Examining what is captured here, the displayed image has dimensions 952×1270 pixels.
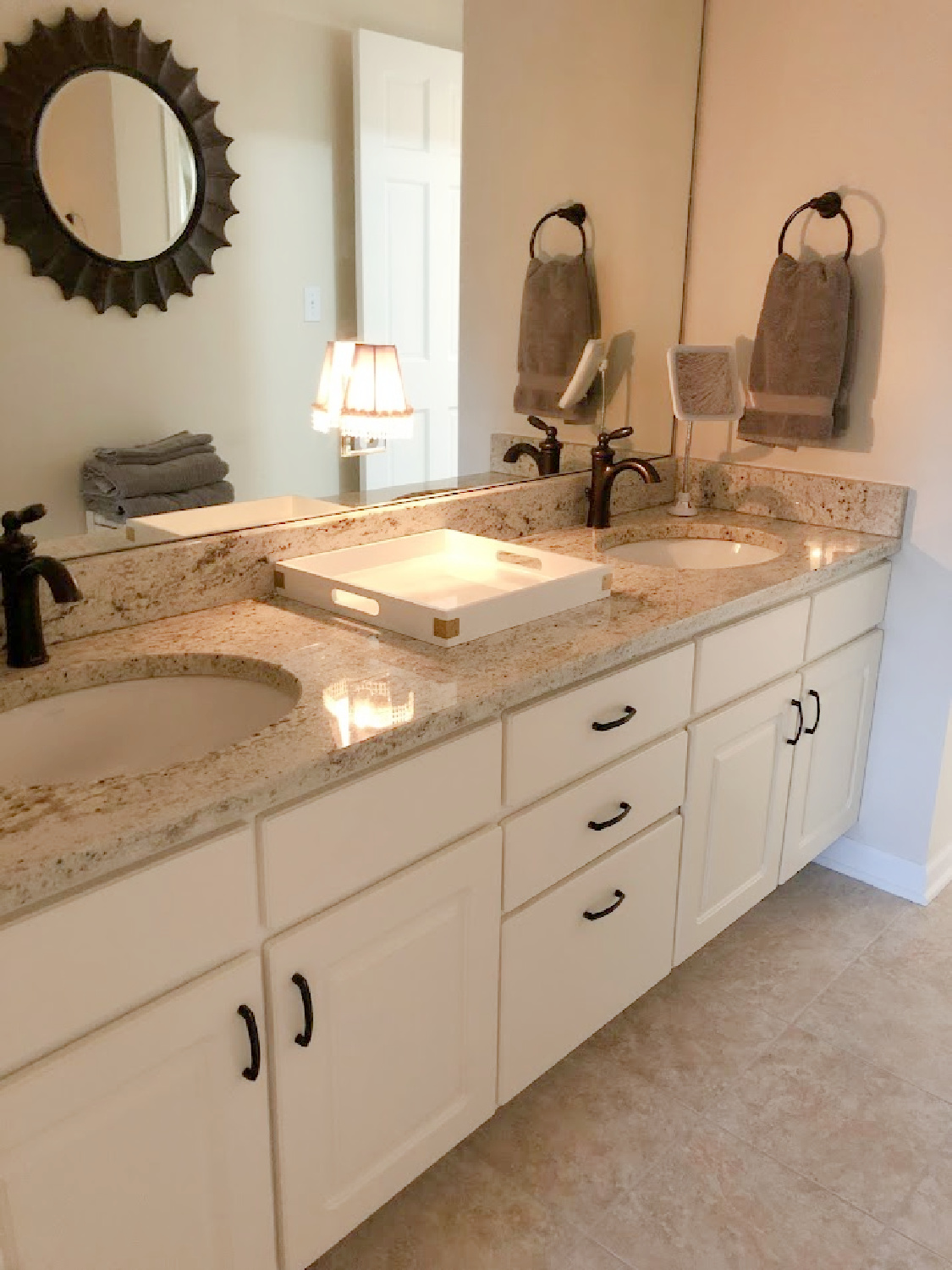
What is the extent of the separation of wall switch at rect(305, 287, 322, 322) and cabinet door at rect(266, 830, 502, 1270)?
835mm

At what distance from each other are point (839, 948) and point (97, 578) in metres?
1.75

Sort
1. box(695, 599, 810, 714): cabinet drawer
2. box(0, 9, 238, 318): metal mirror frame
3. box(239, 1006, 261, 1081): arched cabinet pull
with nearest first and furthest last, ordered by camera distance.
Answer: box(239, 1006, 261, 1081): arched cabinet pull
box(0, 9, 238, 318): metal mirror frame
box(695, 599, 810, 714): cabinet drawer

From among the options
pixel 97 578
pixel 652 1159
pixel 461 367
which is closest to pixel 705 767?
pixel 652 1159

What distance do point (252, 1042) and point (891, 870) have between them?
1831mm

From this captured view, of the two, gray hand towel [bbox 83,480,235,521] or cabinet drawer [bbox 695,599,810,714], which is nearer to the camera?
gray hand towel [bbox 83,480,235,521]

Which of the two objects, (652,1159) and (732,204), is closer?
(652,1159)

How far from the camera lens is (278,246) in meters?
1.54

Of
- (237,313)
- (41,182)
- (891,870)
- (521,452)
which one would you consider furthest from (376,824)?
(891,870)

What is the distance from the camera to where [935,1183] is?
1.68 m

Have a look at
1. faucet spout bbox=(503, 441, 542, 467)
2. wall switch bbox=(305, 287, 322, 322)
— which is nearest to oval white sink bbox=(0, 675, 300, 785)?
wall switch bbox=(305, 287, 322, 322)

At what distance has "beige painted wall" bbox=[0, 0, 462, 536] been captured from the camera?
4.43 ft

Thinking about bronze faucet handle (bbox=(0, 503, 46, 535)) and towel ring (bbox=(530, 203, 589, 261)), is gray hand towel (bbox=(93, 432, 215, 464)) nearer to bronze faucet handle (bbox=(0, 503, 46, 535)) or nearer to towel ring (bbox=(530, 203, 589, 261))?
bronze faucet handle (bbox=(0, 503, 46, 535))

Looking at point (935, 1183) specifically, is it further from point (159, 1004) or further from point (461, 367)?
point (461, 367)

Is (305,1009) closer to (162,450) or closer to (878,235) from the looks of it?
(162,450)
